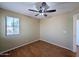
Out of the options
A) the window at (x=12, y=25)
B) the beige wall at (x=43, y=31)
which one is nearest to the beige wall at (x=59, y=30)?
the beige wall at (x=43, y=31)

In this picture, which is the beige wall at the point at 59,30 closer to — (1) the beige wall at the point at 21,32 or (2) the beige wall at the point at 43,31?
(2) the beige wall at the point at 43,31

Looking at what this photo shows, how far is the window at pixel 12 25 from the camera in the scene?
112 cm

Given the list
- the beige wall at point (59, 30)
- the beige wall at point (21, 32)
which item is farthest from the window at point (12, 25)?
the beige wall at point (59, 30)

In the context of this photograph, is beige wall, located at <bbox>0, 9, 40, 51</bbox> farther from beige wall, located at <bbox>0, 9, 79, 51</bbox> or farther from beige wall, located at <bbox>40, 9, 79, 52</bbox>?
beige wall, located at <bbox>40, 9, 79, 52</bbox>

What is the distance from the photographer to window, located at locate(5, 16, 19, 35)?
1118 millimetres

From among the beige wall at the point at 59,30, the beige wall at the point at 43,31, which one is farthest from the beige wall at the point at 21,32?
the beige wall at the point at 59,30

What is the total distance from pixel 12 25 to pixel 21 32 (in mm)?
187

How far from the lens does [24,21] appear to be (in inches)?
49.5

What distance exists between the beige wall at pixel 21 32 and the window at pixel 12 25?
61mm

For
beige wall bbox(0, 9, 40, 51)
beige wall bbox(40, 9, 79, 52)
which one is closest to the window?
beige wall bbox(0, 9, 40, 51)

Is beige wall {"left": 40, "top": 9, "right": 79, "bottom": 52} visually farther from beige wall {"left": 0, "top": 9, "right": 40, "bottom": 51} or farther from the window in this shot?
the window

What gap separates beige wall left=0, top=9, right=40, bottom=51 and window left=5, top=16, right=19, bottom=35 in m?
0.06

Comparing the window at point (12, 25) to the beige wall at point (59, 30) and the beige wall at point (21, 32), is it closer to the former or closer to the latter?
the beige wall at point (21, 32)

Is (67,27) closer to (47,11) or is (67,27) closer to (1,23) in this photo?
(47,11)
